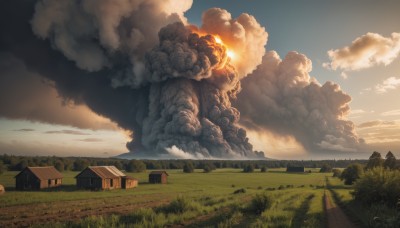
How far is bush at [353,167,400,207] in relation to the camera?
1375 inches

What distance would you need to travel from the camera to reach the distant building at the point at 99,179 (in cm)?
6775

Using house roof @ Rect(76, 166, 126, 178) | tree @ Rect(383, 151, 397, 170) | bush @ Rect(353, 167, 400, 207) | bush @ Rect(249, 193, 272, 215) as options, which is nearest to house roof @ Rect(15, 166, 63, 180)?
house roof @ Rect(76, 166, 126, 178)

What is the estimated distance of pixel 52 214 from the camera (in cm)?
3397

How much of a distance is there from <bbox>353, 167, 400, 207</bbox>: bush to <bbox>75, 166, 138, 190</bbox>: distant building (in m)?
45.8

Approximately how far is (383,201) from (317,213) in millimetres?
7638

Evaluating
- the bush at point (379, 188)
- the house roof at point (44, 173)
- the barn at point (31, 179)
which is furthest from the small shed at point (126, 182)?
the bush at point (379, 188)

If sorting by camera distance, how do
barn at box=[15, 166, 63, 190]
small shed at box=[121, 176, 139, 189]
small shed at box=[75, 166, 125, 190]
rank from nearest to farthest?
barn at box=[15, 166, 63, 190] < small shed at box=[75, 166, 125, 190] < small shed at box=[121, 176, 139, 189]

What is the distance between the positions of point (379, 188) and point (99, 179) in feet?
160

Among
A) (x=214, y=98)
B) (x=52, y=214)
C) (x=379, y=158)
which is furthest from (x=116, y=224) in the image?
(x=214, y=98)

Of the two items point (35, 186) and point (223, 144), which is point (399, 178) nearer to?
point (35, 186)

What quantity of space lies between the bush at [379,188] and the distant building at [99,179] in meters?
45.8

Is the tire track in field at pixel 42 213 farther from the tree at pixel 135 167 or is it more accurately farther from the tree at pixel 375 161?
the tree at pixel 135 167

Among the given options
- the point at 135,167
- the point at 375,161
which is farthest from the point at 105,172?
the point at 375,161

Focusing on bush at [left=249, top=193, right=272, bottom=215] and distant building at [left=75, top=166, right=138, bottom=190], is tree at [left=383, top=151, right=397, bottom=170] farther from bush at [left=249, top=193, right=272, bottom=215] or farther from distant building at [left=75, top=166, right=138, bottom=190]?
bush at [left=249, top=193, right=272, bottom=215]
